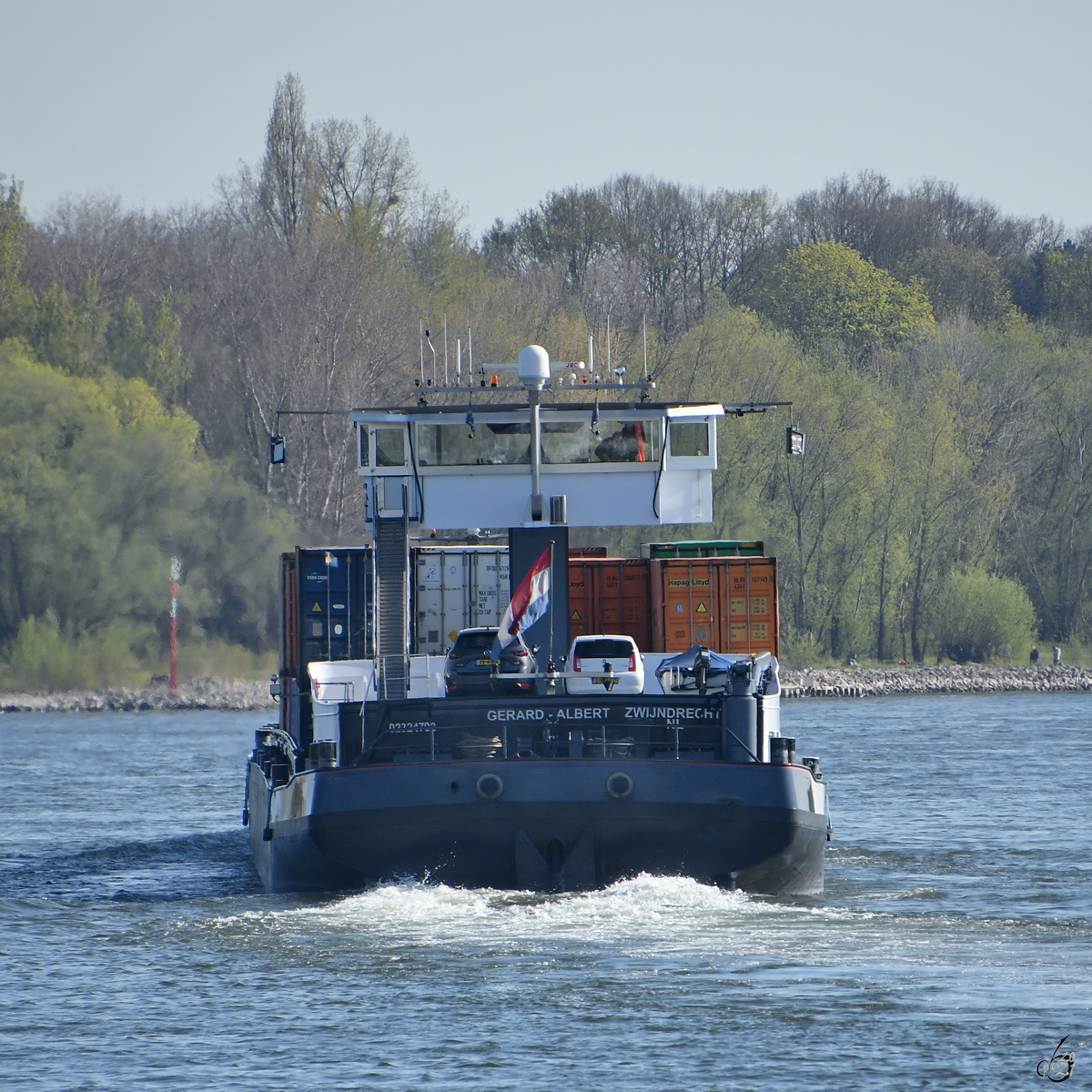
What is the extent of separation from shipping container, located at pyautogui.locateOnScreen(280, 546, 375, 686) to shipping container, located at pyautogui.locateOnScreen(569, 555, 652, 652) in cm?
326

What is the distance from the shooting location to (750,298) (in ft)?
291

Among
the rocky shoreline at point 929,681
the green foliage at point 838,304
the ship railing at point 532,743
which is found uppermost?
the green foliage at point 838,304

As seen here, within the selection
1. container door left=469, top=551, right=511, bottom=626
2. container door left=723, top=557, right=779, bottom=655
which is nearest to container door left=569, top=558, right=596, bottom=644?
container door left=469, top=551, right=511, bottom=626

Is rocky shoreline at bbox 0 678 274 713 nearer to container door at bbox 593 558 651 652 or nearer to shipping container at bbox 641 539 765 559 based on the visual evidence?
shipping container at bbox 641 539 765 559

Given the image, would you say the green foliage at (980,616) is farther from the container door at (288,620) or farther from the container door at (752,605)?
the container door at (752,605)

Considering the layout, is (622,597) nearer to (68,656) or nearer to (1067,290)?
(68,656)

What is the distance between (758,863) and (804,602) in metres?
57.2

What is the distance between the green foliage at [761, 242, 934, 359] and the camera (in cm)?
8719

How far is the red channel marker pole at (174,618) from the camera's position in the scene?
65875 millimetres

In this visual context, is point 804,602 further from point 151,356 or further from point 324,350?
point 151,356

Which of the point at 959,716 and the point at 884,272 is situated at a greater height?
the point at 884,272

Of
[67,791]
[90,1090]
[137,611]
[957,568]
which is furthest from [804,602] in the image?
[90,1090]

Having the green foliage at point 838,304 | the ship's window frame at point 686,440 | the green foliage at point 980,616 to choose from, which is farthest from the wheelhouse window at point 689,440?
the green foliage at point 838,304

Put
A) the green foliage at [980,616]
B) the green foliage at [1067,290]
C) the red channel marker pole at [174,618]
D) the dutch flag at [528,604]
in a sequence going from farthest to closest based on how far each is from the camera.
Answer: the green foliage at [1067,290] < the green foliage at [980,616] < the red channel marker pole at [174,618] < the dutch flag at [528,604]
